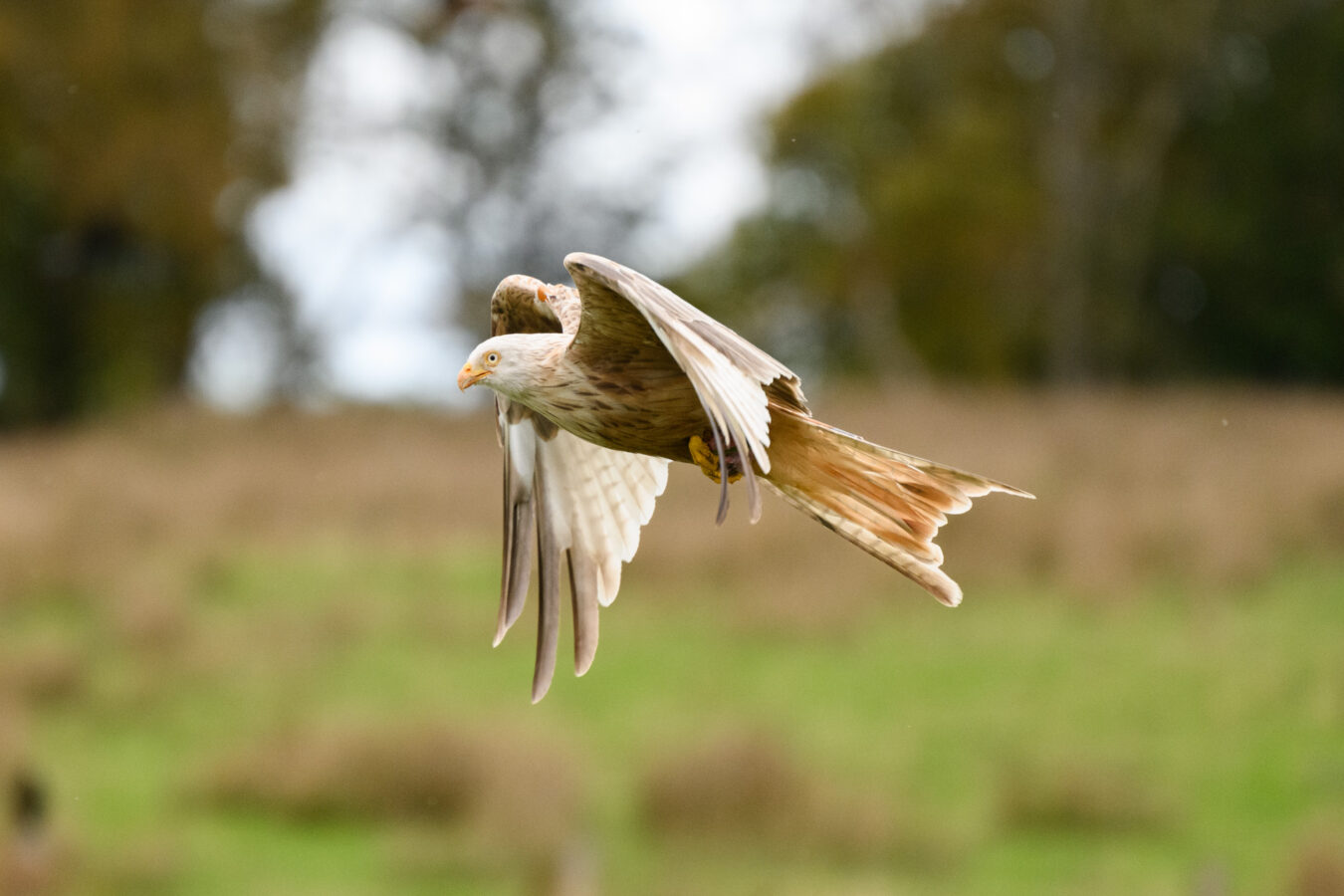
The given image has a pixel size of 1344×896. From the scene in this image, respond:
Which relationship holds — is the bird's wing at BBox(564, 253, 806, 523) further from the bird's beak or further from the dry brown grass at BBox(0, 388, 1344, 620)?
the dry brown grass at BBox(0, 388, 1344, 620)

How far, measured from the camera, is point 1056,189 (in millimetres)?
34938

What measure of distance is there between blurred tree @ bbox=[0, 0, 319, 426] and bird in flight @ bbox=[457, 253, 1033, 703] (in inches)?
1111

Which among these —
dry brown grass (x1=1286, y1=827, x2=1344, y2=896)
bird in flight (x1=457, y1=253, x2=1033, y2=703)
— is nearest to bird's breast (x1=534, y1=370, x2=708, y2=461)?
bird in flight (x1=457, y1=253, x2=1033, y2=703)

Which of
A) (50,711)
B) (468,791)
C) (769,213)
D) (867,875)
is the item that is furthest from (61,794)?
(769,213)

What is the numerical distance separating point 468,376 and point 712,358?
540 millimetres

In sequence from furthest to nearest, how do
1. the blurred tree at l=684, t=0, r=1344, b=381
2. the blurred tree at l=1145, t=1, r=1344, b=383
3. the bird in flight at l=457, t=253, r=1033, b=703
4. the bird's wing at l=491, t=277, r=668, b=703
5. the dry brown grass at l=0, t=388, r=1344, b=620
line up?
the blurred tree at l=684, t=0, r=1344, b=381
the blurred tree at l=1145, t=1, r=1344, b=383
the dry brown grass at l=0, t=388, r=1344, b=620
the bird's wing at l=491, t=277, r=668, b=703
the bird in flight at l=457, t=253, r=1033, b=703

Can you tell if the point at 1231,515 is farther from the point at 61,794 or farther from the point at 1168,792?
the point at 61,794

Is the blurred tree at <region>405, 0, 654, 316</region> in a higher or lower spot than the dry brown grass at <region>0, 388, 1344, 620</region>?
higher

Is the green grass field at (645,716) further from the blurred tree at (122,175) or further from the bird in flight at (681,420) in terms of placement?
the bird in flight at (681,420)

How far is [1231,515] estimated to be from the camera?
24.0 m

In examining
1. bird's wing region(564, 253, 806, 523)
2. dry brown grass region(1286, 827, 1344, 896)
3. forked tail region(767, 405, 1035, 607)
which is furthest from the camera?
dry brown grass region(1286, 827, 1344, 896)

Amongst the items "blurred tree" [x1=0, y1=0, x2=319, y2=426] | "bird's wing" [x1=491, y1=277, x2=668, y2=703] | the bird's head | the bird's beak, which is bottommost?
"bird's wing" [x1=491, y1=277, x2=668, y2=703]

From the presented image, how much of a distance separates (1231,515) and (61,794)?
1515 centimetres

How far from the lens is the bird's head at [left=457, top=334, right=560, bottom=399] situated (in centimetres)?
321
